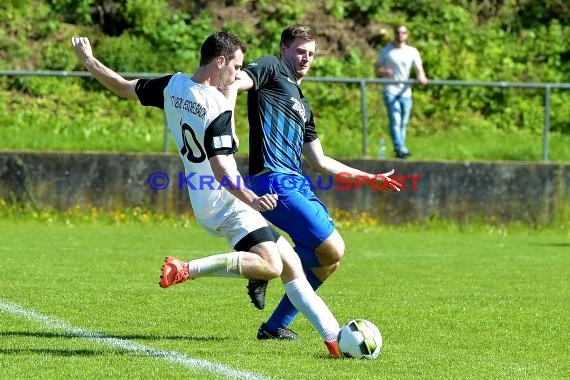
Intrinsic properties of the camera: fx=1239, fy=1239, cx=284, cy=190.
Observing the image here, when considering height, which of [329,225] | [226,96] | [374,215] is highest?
[226,96]

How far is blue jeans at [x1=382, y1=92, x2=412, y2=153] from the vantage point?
1819 centimetres

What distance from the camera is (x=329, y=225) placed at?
751 centimetres

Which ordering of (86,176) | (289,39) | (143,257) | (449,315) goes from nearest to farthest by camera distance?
(289,39), (449,315), (143,257), (86,176)

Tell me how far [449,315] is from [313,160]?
175 centimetres

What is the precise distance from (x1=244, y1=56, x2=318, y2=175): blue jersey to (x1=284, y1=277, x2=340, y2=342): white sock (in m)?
0.76

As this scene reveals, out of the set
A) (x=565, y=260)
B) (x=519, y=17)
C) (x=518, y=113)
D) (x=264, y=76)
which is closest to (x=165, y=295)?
(x=264, y=76)

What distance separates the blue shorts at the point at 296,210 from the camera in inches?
293

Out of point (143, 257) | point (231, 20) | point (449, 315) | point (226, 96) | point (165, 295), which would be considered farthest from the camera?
point (231, 20)

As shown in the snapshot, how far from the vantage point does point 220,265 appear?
7078 millimetres

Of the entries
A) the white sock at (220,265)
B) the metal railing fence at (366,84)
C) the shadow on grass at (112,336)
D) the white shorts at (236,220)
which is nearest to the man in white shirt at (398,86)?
the metal railing fence at (366,84)

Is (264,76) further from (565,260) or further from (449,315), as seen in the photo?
(565,260)

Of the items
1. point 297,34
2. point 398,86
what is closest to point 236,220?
point 297,34

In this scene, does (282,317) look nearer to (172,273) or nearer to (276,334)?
(276,334)

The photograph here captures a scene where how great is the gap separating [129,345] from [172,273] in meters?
0.69
